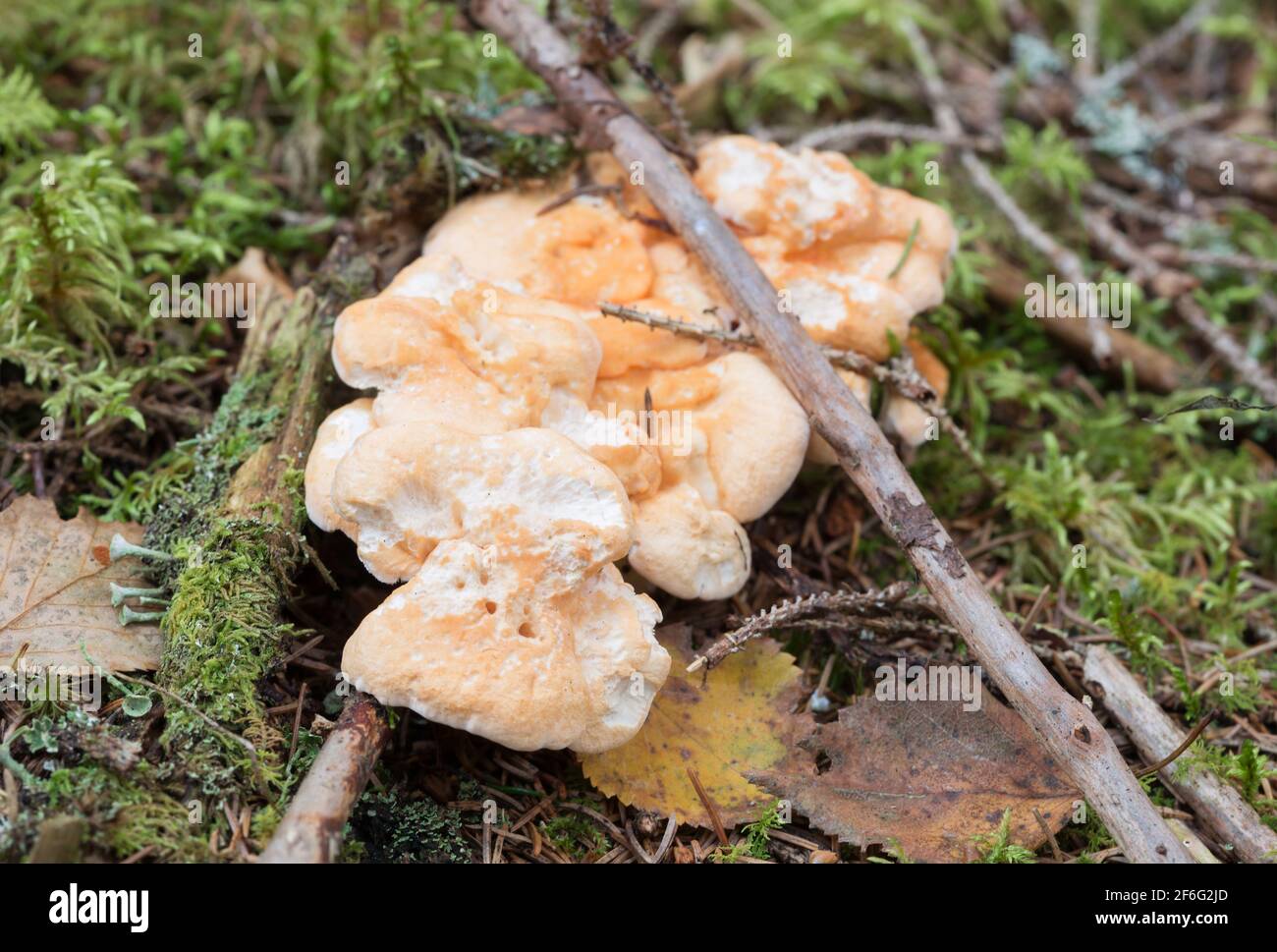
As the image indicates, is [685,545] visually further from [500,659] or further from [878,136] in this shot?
[878,136]

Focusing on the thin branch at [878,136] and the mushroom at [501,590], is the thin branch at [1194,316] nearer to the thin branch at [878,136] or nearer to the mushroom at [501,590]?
the thin branch at [878,136]

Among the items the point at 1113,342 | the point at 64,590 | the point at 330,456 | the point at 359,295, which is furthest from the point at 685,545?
the point at 1113,342

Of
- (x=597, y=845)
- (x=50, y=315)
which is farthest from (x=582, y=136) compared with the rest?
(x=597, y=845)

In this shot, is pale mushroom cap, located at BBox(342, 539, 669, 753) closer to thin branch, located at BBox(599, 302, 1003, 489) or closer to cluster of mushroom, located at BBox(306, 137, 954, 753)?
cluster of mushroom, located at BBox(306, 137, 954, 753)

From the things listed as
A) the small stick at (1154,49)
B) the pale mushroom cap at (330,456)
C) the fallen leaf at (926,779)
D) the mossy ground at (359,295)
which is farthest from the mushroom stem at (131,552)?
the small stick at (1154,49)

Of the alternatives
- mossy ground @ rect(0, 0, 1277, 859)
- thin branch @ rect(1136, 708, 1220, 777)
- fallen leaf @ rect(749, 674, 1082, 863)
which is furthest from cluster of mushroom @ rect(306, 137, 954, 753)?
thin branch @ rect(1136, 708, 1220, 777)
